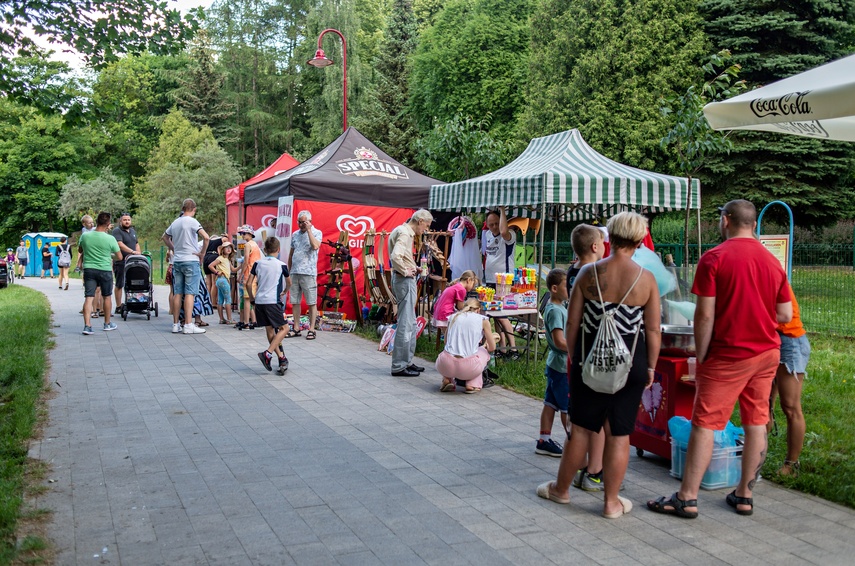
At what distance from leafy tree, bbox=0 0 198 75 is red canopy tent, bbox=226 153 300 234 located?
6.79 m

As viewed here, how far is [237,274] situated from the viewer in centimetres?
1566

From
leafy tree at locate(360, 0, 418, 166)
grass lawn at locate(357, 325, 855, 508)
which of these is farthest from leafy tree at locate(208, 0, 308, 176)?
grass lawn at locate(357, 325, 855, 508)

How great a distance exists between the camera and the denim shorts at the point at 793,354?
540 centimetres

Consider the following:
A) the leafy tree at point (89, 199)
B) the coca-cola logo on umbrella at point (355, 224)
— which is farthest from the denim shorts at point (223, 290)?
the leafy tree at point (89, 199)

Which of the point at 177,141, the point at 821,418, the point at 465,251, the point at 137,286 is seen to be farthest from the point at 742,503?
the point at 177,141

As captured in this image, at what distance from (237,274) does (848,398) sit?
35.9 ft

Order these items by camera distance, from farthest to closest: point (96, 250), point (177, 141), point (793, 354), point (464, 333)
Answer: point (177, 141) → point (96, 250) → point (464, 333) → point (793, 354)

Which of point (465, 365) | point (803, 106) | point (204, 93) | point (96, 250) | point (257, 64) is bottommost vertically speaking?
point (465, 365)

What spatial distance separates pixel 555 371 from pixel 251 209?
15002 mm

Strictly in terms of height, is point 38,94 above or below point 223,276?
above

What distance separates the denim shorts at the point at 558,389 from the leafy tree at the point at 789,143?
23.7 meters

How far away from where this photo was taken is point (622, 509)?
15.8 ft

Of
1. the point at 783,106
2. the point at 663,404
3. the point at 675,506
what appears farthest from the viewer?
the point at 663,404

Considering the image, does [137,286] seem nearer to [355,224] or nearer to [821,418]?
[355,224]
